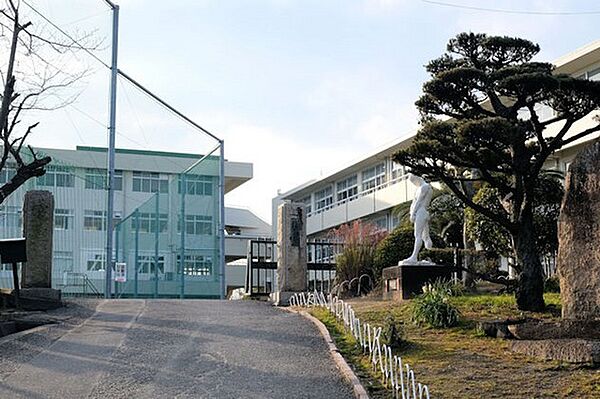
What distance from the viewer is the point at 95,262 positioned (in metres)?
29.4

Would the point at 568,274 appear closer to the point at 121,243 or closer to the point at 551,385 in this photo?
the point at 551,385

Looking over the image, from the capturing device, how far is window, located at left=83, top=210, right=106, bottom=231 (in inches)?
1214

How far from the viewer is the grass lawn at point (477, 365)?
880 cm

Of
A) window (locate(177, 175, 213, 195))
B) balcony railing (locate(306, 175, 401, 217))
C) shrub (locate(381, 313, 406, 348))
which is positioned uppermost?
balcony railing (locate(306, 175, 401, 217))

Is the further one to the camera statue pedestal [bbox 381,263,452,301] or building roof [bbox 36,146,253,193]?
building roof [bbox 36,146,253,193]

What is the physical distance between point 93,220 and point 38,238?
12.7 meters

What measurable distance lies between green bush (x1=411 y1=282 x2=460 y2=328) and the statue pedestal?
3370 millimetres

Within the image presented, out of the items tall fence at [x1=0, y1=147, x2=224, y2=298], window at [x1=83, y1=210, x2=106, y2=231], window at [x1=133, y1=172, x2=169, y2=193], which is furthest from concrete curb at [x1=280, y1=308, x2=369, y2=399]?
window at [x1=133, y1=172, x2=169, y2=193]

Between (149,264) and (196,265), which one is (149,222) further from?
(196,265)

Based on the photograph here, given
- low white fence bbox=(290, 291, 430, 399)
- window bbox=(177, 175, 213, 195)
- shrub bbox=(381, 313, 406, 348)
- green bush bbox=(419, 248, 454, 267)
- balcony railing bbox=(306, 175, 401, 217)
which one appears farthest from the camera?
balcony railing bbox=(306, 175, 401, 217)

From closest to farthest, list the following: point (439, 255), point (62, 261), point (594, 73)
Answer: point (439, 255) < point (594, 73) < point (62, 261)

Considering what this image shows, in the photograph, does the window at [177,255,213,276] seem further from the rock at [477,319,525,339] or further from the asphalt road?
the rock at [477,319,525,339]

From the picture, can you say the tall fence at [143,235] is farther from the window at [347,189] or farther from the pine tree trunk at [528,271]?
the pine tree trunk at [528,271]

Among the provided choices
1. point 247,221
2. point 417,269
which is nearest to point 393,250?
point 417,269
